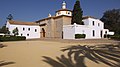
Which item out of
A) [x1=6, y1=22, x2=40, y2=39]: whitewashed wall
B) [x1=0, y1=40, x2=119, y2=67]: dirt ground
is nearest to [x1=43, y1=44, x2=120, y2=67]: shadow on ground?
[x1=0, y1=40, x2=119, y2=67]: dirt ground

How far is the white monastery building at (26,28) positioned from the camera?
58719 mm

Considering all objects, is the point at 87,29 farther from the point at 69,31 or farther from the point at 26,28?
the point at 26,28

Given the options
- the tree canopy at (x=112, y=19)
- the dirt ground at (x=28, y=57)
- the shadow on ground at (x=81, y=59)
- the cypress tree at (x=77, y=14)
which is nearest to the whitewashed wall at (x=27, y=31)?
the cypress tree at (x=77, y=14)

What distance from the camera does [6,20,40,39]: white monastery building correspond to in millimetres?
58719

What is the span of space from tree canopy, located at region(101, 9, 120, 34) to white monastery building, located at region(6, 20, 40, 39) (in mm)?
33769

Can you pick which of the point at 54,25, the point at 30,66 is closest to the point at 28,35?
the point at 54,25

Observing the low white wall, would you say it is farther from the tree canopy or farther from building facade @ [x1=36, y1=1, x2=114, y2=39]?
the tree canopy

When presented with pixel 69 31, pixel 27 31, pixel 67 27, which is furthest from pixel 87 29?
pixel 27 31

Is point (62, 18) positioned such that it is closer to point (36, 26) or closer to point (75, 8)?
point (75, 8)

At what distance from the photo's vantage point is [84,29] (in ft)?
148

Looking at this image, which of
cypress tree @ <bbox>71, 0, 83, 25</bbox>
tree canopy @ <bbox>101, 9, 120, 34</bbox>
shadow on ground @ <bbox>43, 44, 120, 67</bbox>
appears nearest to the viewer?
shadow on ground @ <bbox>43, 44, 120, 67</bbox>

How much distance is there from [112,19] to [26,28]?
40.9m

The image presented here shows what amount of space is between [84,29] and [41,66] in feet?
123

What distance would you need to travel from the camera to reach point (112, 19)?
75.7m
